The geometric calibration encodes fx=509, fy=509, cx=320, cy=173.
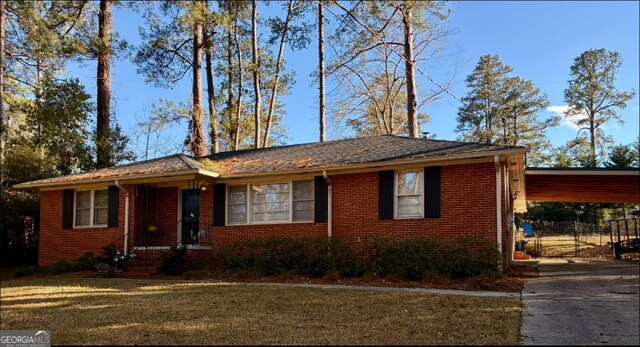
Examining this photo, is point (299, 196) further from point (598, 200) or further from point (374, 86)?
point (374, 86)

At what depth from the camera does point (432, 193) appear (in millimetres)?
12047

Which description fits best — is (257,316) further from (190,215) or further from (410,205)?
(190,215)

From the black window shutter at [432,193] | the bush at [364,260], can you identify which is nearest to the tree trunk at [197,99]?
the bush at [364,260]

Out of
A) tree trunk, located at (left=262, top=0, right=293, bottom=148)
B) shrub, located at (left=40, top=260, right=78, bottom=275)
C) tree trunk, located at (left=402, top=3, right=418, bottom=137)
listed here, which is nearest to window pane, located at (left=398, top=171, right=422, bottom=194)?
tree trunk, located at (left=402, top=3, right=418, bottom=137)

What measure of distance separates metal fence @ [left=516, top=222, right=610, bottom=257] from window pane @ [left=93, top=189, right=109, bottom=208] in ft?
53.6

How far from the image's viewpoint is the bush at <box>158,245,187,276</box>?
12992 millimetres

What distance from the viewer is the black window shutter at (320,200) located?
1322cm

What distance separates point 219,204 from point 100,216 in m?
4.01

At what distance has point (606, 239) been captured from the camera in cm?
2491

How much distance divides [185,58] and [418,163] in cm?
1655

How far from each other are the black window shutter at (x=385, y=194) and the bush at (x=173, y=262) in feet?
17.0

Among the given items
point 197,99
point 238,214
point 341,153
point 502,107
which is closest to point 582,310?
point 341,153

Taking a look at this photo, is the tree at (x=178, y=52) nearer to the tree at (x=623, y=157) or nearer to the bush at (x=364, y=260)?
the bush at (x=364, y=260)

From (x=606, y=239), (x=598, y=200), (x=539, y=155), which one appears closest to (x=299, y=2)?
(x=598, y=200)
